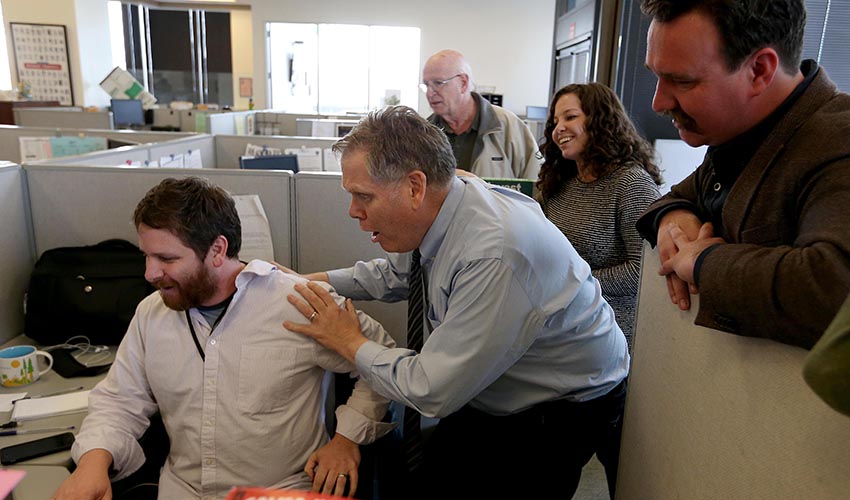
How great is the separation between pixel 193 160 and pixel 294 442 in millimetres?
2343

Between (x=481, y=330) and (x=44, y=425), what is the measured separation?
3.67 ft

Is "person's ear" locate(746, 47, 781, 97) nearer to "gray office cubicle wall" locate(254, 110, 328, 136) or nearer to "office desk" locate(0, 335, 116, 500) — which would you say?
"office desk" locate(0, 335, 116, 500)

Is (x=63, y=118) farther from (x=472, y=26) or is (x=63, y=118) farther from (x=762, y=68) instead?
(x=472, y=26)

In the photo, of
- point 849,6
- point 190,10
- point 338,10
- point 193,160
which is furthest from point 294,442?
point 190,10

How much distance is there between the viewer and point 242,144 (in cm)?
383

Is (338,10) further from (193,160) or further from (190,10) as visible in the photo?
(193,160)

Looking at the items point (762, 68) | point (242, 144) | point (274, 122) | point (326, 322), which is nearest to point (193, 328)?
point (326, 322)

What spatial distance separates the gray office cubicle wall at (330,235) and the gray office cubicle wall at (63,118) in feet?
13.5

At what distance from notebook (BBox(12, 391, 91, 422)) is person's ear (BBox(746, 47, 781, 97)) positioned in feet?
5.26

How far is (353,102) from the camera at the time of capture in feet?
33.9

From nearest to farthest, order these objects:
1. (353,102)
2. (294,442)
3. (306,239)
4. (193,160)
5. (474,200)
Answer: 1. (474,200)
2. (294,442)
3. (306,239)
4. (193,160)
5. (353,102)

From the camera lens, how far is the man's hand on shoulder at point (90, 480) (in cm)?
123

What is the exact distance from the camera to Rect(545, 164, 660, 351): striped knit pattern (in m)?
1.88

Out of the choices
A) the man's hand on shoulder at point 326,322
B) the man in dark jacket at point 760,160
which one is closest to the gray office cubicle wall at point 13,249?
the man's hand on shoulder at point 326,322
